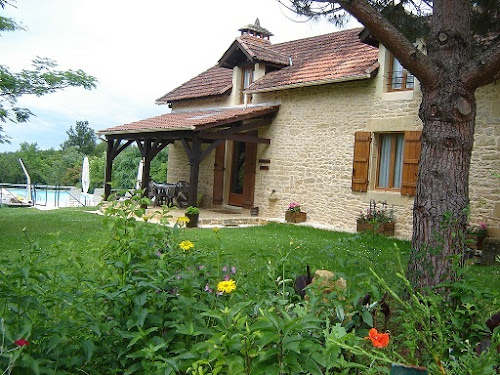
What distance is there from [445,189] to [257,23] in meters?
15.7

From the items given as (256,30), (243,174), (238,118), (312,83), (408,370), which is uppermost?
(256,30)

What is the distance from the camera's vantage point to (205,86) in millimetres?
17016

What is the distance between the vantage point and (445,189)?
11.9ft

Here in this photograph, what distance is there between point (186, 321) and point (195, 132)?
10.5 m

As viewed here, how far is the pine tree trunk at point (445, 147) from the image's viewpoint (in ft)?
11.7

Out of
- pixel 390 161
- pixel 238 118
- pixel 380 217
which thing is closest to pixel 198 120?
pixel 238 118

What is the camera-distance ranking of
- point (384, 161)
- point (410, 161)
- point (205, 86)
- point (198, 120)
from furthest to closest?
point (205, 86)
point (198, 120)
point (384, 161)
point (410, 161)

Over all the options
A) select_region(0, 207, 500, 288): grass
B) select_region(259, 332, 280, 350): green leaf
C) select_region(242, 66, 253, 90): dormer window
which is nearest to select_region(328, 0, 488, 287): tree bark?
select_region(259, 332, 280, 350): green leaf

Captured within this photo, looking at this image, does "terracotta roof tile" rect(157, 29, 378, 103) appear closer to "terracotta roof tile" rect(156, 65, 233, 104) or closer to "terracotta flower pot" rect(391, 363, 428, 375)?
"terracotta roof tile" rect(156, 65, 233, 104)

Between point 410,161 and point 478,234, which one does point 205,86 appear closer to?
point 410,161

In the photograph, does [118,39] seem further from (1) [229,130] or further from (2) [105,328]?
(2) [105,328]

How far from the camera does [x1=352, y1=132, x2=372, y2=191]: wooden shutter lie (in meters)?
11.4

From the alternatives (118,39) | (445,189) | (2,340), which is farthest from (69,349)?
(118,39)

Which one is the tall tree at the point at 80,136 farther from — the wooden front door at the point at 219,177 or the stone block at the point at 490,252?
the stone block at the point at 490,252
